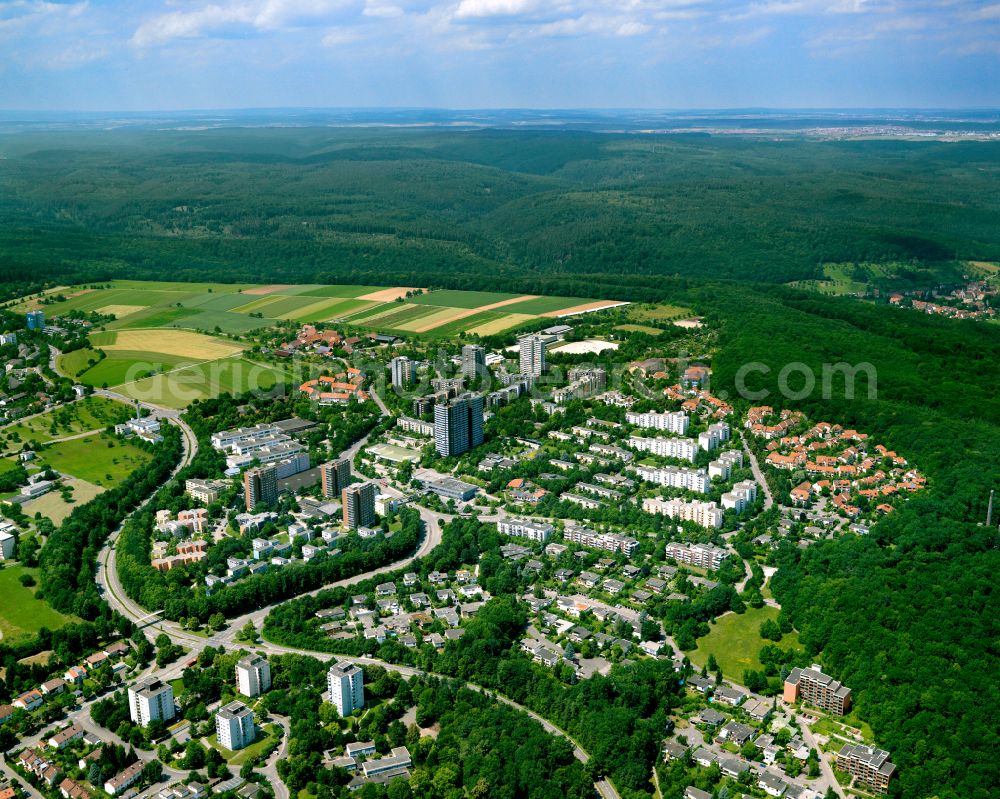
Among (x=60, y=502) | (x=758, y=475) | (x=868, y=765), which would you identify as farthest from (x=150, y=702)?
(x=758, y=475)

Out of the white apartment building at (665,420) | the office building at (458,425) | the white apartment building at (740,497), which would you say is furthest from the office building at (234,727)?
the white apartment building at (665,420)

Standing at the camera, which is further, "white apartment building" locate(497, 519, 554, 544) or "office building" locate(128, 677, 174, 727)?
"white apartment building" locate(497, 519, 554, 544)

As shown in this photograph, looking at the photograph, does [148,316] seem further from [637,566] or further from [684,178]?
[684,178]

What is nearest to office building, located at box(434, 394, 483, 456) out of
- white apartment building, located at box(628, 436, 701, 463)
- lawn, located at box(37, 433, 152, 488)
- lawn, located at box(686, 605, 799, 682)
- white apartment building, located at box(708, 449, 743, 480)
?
white apartment building, located at box(628, 436, 701, 463)

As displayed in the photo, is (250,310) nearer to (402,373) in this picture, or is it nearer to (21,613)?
(402,373)

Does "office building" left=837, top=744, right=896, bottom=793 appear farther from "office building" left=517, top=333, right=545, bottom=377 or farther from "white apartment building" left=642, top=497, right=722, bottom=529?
"office building" left=517, top=333, right=545, bottom=377

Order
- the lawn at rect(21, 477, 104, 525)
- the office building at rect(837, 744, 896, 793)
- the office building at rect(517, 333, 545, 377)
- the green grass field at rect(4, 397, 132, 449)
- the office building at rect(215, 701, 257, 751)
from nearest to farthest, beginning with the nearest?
the office building at rect(837, 744, 896, 793) → the office building at rect(215, 701, 257, 751) → the lawn at rect(21, 477, 104, 525) → the green grass field at rect(4, 397, 132, 449) → the office building at rect(517, 333, 545, 377)
